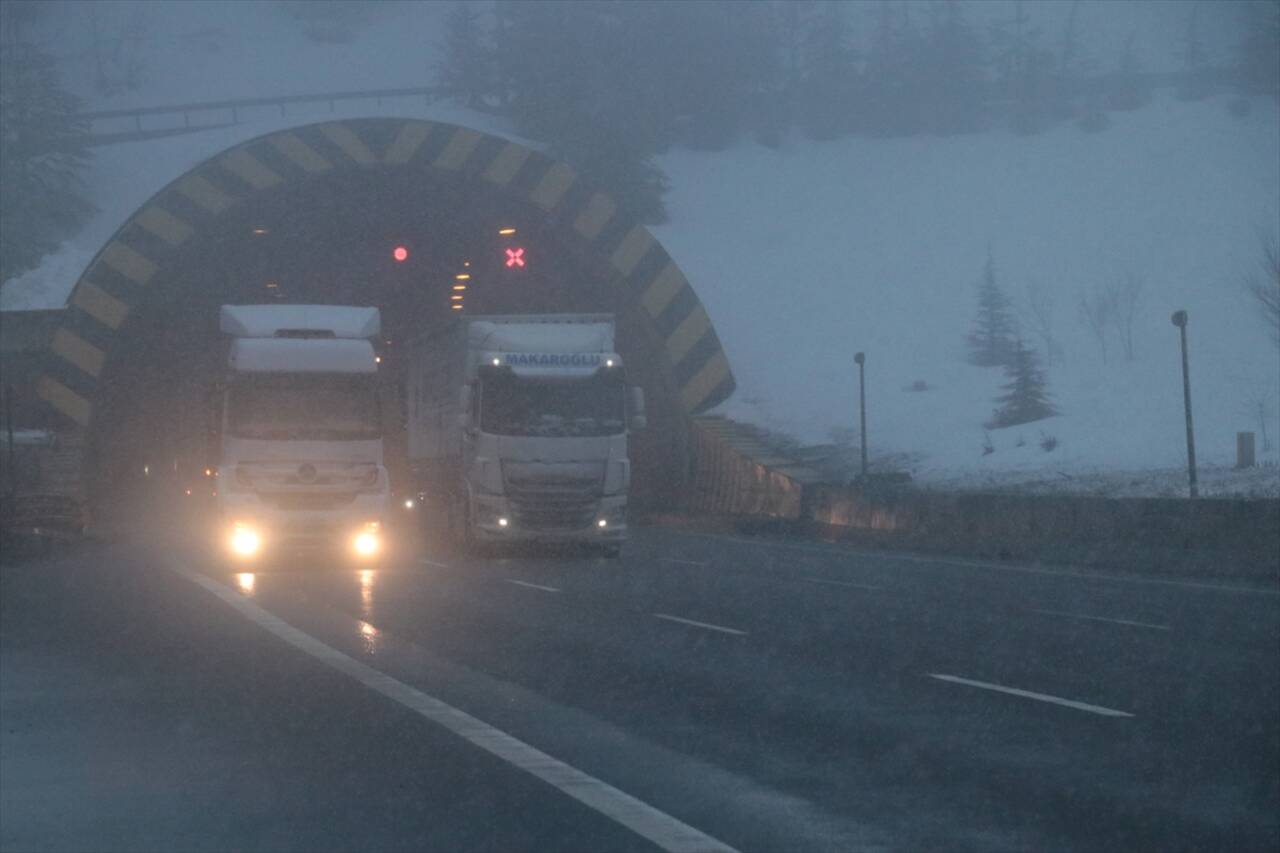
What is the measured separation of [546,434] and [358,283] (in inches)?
841

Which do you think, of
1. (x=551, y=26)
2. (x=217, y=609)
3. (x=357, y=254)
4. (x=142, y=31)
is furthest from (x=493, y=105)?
(x=217, y=609)

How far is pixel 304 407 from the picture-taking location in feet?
81.9

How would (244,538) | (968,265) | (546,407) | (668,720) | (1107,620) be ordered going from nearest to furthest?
(668,720), (1107,620), (244,538), (546,407), (968,265)

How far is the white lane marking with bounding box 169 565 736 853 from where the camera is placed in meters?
7.34

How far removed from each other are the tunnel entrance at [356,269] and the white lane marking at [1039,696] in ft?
75.5

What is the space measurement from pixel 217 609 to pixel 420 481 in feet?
48.9

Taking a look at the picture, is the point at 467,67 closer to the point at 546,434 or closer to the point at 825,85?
the point at 825,85

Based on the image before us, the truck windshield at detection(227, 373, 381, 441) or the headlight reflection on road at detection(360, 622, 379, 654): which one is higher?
the truck windshield at detection(227, 373, 381, 441)

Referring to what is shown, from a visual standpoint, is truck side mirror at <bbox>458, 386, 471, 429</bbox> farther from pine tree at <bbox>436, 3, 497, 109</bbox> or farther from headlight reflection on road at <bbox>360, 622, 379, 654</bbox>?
pine tree at <bbox>436, 3, 497, 109</bbox>

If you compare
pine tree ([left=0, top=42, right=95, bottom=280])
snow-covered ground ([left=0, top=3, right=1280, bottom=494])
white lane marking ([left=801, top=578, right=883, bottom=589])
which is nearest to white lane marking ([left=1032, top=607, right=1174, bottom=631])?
white lane marking ([left=801, top=578, right=883, bottom=589])

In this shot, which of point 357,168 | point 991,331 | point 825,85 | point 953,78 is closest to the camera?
point 357,168

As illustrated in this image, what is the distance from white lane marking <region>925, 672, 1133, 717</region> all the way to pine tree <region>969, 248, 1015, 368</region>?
166 ft

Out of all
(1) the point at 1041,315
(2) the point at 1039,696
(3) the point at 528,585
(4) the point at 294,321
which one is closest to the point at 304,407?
(4) the point at 294,321

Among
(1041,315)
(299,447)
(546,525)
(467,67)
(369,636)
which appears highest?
(467,67)
